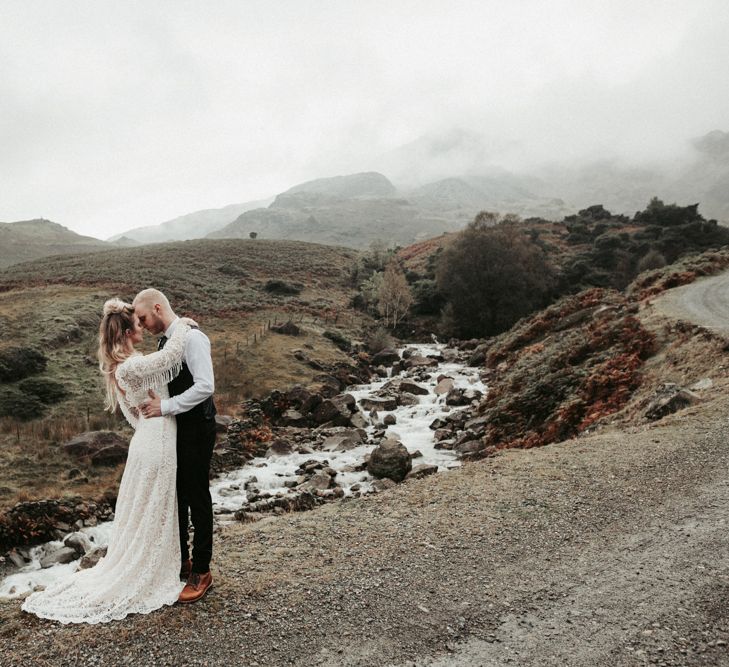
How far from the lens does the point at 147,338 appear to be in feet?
91.6

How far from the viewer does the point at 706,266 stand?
105 feet

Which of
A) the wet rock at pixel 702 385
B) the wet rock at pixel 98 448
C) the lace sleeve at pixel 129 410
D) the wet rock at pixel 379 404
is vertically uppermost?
the lace sleeve at pixel 129 410

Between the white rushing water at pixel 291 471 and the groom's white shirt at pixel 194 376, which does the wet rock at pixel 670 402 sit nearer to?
the white rushing water at pixel 291 471

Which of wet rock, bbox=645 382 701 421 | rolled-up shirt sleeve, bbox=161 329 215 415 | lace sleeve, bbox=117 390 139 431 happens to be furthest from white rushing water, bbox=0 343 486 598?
wet rock, bbox=645 382 701 421

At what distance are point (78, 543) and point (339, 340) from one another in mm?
25409

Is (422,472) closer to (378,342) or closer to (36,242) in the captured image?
(378,342)

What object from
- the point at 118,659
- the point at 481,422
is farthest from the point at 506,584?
the point at 481,422

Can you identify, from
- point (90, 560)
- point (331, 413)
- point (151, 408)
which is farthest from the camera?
point (331, 413)

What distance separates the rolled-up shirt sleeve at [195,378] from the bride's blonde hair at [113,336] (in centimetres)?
60

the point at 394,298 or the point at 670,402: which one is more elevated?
the point at 394,298

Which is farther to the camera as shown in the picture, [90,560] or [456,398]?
[456,398]

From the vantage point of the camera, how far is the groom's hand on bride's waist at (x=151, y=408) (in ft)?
15.1

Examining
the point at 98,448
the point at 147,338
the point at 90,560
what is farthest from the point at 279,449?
the point at 147,338

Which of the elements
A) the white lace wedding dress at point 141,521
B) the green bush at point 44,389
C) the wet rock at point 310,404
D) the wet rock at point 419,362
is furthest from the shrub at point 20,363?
the wet rock at point 419,362
